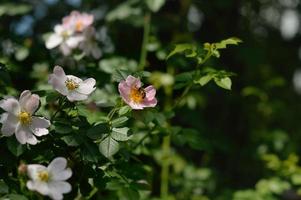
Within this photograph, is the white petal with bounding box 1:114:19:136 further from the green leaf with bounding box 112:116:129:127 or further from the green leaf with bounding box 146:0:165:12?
the green leaf with bounding box 146:0:165:12

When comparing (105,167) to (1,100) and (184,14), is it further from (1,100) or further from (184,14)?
(184,14)

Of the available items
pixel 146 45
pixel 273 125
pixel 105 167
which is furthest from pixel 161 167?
pixel 273 125

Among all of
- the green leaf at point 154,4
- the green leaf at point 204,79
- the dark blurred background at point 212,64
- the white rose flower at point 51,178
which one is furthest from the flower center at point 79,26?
the white rose flower at point 51,178

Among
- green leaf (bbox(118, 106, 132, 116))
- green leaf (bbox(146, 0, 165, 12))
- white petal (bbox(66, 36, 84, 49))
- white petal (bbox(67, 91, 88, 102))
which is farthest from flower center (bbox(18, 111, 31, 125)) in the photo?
green leaf (bbox(146, 0, 165, 12))

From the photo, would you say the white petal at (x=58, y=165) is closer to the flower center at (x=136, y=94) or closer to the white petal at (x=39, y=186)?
the white petal at (x=39, y=186)

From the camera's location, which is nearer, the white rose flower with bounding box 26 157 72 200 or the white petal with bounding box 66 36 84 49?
the white rose flower with bounding box 26 157 72 200

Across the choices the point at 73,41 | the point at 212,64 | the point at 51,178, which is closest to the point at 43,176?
the point at 51,178

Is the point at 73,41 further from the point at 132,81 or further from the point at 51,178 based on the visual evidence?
the point at 51,178
